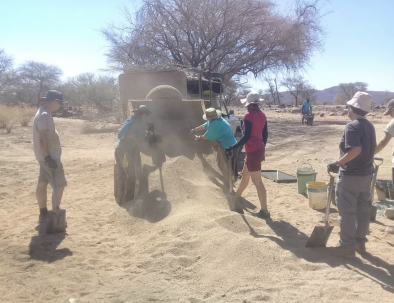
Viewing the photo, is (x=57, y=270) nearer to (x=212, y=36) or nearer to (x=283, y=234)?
(x=283, y=234)

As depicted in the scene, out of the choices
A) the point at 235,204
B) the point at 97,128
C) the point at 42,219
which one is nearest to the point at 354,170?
the point at 235,204

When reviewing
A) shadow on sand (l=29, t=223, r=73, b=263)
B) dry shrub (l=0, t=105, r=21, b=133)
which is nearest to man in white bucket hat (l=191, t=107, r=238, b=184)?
shadow on sand (l=29, t=223, r=73, b=263)

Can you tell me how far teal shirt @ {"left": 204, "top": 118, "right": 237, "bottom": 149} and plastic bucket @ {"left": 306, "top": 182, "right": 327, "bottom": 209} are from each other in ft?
4.55

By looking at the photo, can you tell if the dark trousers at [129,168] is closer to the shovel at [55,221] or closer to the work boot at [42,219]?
the work boot at [42,219]

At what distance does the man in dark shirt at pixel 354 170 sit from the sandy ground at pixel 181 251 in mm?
304

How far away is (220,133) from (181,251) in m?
2.55

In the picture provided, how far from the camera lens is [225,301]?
338 cm

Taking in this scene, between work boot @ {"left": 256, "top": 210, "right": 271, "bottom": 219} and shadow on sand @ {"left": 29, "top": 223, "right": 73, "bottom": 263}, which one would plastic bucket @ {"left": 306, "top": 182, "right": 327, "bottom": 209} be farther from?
shadow on sand @ {"left": 29, "top": 223, "right": 73, "bottom": 263}

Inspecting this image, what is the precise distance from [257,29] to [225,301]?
17.9 metres

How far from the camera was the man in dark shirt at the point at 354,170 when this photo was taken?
3988mm

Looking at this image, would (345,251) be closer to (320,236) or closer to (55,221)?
(320,236)

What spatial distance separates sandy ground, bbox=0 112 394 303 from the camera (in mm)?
3570

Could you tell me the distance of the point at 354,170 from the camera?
4.10m

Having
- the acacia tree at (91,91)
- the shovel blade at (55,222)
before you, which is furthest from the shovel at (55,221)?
the acacia tree at (91,91)
